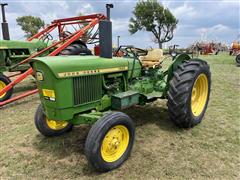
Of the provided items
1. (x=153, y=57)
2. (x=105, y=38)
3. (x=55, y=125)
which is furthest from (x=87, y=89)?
(x=153, y=57)

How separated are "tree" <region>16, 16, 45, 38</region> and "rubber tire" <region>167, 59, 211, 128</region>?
30.9m

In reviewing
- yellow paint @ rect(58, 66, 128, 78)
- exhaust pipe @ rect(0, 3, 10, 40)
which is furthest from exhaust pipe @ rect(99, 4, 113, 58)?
exhaust pipe @ rect(0, 3, 10, 40)

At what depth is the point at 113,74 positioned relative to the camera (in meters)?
3.97

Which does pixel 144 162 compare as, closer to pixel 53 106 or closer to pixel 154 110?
pixel 53 106

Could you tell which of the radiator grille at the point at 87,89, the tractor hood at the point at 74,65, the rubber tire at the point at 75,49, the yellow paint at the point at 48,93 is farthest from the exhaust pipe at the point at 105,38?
the rubber tire at the point at 75,49

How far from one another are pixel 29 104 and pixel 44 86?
10.9 feet

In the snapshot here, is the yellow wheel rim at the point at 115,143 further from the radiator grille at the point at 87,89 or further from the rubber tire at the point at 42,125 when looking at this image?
the rubber tire at the point at 42,125

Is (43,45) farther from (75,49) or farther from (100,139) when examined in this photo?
(100,139)

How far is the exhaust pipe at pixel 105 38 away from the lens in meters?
3.67

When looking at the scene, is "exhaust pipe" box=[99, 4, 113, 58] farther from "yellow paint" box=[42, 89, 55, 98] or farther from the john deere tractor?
"yellow paint" box=[42, 89, 55, 98]

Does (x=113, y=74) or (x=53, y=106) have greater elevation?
(x=113, y=74)

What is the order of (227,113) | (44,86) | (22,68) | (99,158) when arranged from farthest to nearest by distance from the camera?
1. (22,68)
2. (227,113)
3. (44,86)
4. (99,158)

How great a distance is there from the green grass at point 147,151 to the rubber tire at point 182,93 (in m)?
0.26

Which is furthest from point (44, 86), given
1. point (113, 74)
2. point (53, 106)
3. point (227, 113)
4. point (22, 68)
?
point (22, 68)
